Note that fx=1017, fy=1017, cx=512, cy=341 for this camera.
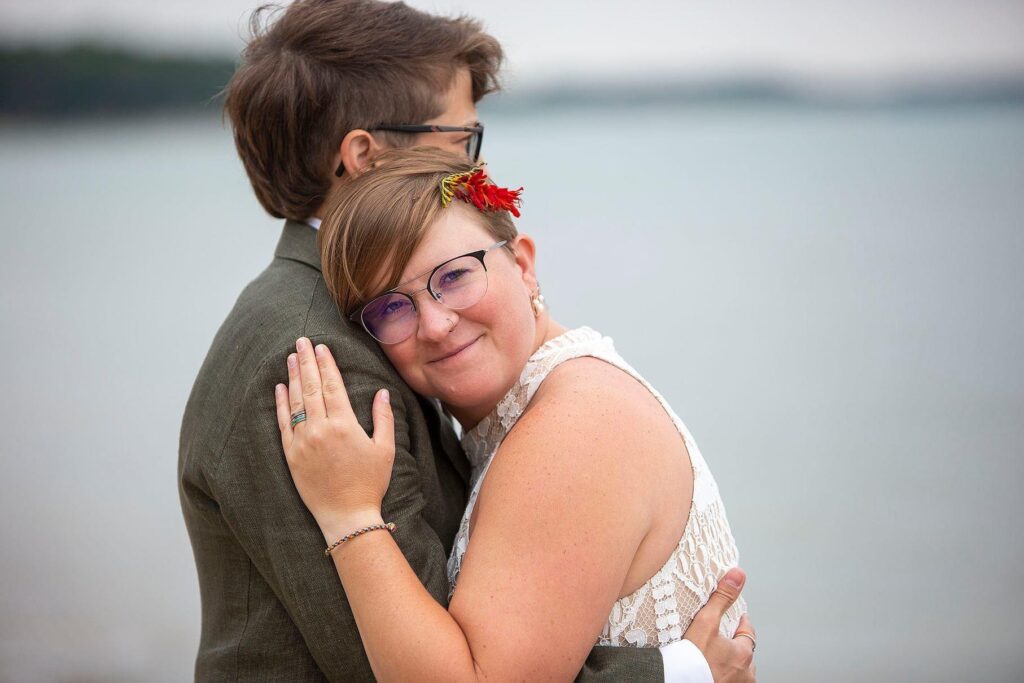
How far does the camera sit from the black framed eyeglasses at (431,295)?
5.54ft

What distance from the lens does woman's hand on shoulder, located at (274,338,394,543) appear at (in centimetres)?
156

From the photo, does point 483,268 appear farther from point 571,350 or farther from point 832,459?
point 832,459

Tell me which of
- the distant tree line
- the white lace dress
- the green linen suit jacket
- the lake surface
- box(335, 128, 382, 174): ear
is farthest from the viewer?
the distant tree line

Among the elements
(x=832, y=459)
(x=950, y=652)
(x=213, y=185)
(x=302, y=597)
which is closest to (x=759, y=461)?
(x=832, y=459)

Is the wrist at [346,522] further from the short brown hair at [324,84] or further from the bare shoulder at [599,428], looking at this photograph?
the short brown hair at [324,84]

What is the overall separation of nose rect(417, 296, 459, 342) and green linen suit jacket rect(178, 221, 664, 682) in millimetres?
101

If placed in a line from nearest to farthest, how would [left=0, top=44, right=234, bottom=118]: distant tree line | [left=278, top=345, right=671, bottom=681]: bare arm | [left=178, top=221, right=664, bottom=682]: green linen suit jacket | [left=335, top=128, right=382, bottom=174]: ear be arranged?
[left=278, top=345, right=671, bottom=681]: bare arm < [left=178, top=221, right=664, bottom=682]: green linen suit jacket < [left=335, top=128, right=382, bottom=174]: ear < [left=0, top=44, right=234, bottom=118]: distant tree line

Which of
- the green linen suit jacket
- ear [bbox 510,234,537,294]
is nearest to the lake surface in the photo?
the green linen suit jacket

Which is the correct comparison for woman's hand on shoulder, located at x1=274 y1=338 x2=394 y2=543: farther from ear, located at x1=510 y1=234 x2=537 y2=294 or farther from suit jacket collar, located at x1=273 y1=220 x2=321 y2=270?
ear, located at x1=510 y1=234 x2=537 y2=294

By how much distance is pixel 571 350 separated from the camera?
1.81 m

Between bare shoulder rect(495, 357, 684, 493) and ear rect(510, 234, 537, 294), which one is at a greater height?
ear rect(510, 234, 537, 294)

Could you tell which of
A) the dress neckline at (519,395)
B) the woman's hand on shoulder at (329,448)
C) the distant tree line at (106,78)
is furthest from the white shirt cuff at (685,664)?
the distant tree line at (106,78)

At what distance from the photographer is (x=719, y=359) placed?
23.4 ft

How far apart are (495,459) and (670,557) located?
1.16 ft
